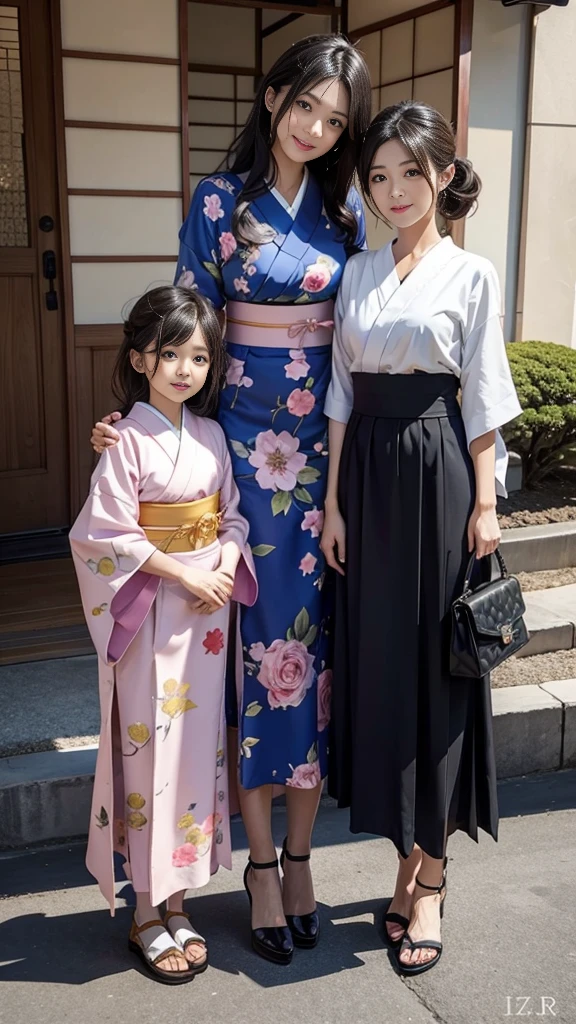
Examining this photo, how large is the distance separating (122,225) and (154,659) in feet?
11.6

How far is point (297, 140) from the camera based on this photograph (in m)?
2.60

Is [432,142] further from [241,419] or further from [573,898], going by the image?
[573,898]

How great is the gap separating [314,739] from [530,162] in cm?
493

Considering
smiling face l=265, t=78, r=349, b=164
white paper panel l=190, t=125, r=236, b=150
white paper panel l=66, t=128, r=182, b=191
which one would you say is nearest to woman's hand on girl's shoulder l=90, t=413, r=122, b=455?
smiling face l=265, t=78, r=349, b=164

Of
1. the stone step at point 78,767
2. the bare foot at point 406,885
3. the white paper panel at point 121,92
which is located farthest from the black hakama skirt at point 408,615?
the white paper panel at point 121,92

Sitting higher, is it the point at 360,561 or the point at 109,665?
the point at 360,561

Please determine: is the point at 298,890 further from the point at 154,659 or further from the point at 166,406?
the point at 166,406

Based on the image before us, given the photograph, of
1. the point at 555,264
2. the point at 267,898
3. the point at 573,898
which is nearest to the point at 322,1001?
the point at 267,898

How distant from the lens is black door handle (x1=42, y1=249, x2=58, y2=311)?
5.43 metres

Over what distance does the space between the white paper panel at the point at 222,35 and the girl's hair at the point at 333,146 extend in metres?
5.52

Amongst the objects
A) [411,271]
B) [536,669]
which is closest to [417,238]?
[411,271]

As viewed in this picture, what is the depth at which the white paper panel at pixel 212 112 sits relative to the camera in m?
7.91

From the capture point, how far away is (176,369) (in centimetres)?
254

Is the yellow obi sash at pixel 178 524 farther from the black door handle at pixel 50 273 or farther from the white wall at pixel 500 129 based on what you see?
the white wall at pixel 500 129
